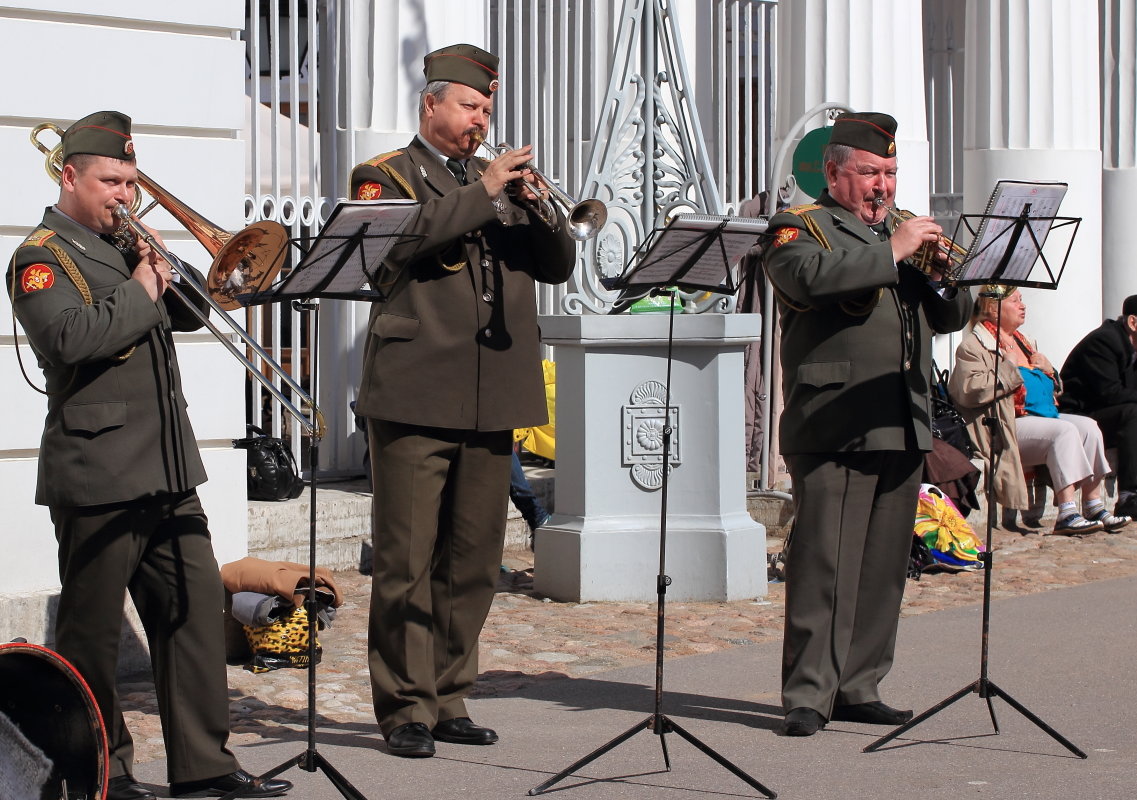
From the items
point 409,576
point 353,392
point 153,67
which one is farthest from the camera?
point 353,392

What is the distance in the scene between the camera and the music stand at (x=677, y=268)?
5117 mm

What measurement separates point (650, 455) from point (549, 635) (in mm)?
1223

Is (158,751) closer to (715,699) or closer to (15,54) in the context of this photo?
(715,699)

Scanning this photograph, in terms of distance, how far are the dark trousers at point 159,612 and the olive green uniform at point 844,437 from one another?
187cm

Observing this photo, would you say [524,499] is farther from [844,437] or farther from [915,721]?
[915,721]

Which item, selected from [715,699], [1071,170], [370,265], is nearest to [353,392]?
[715,699]

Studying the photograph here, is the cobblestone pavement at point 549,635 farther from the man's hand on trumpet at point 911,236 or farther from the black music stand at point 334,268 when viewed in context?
the man's hand on trumpet at point 911,236

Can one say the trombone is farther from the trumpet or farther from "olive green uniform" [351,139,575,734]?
the trumpet

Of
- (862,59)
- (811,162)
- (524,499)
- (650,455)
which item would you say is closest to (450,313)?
(650,455)

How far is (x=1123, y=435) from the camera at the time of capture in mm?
11500

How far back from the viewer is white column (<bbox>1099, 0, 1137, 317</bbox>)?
1491 centimetres

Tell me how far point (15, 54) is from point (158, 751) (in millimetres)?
2708

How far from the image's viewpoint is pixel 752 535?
335 inches

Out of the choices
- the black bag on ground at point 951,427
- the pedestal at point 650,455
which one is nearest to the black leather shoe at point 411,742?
the pedestal at point 650,455
